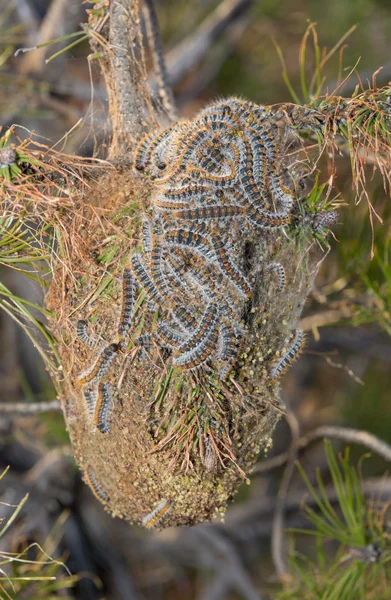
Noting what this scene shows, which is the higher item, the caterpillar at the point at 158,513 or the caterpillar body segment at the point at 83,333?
the caterpillar body segment at the point at 83,333

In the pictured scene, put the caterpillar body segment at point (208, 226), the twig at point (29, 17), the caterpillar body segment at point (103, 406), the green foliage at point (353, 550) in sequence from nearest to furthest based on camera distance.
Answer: the caterpillar body segment at point (208, 226) → the caterpillar body segment at point (103, 406) → the green foliage at point (353, 550) → the twig at point (29, 17)

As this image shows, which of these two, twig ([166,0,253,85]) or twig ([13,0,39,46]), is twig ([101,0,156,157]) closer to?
twig ([166,0,253,85])

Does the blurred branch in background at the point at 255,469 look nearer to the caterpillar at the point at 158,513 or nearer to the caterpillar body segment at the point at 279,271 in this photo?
the caterpillar body segment at the point at 279,271

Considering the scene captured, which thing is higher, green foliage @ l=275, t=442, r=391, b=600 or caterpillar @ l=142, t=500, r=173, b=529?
caterpillar @ l=142, t=500, r=173, b=529

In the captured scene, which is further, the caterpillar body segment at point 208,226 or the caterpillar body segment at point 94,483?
the caterpillar body segment at point 94,483

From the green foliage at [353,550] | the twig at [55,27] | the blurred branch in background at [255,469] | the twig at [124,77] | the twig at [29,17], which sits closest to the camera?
the twig at [124,77]

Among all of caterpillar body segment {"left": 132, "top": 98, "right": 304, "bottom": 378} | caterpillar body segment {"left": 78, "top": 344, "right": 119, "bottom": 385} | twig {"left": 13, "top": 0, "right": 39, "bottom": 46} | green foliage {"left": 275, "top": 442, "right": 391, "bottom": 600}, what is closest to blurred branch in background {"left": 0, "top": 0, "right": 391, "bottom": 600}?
twig {"left": 13, "top": 0, "right": 39, "bottom": 46}

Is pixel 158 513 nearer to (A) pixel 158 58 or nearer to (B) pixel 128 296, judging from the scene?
(B) pixel 128 296

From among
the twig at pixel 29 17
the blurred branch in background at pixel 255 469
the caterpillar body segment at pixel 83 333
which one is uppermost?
the twig at pixel 29 17

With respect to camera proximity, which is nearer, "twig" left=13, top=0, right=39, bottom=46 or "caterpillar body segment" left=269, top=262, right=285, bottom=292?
"caterpillar body segment" left=269, top=262, right=285, bottom=292

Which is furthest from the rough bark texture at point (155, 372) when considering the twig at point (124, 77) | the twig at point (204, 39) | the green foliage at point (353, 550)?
the twig at point (204, 39)

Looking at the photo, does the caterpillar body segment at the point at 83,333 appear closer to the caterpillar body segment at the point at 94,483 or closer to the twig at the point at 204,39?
the caterpillar body segment at the point at 94,483

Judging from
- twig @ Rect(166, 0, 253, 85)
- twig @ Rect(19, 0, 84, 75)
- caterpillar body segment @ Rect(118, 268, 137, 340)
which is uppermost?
twig @ Rect(19, 0, 84, 75)

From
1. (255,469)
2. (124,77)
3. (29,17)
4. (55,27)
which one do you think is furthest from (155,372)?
(29,17)
